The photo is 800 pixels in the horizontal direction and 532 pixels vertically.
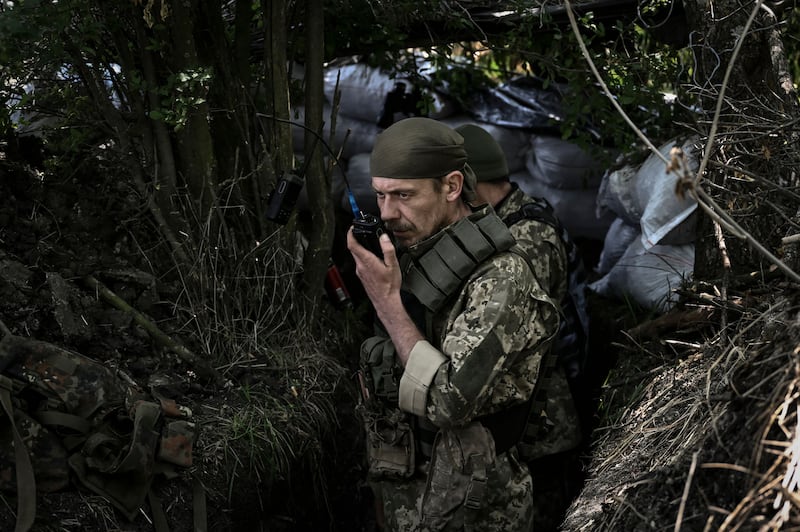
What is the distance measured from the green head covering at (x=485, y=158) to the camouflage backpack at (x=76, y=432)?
154 cm

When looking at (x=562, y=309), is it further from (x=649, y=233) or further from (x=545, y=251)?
(x=649, y=233)

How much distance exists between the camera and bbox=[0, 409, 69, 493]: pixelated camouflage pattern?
7.91ft

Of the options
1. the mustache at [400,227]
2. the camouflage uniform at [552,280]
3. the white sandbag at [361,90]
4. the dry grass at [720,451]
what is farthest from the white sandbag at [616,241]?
the mustache at [400,227]

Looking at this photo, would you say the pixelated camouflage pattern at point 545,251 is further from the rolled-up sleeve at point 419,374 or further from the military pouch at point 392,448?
the rolled-up sleeve at point 419,374

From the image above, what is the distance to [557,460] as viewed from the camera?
3.64m

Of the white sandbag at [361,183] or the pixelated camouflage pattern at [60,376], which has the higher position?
the pixelated camouflage pattern at [60,376]

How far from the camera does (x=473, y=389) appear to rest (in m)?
2.19

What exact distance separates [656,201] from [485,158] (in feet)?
2.93

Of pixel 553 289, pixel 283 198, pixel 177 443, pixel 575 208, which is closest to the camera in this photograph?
pixel 177 443

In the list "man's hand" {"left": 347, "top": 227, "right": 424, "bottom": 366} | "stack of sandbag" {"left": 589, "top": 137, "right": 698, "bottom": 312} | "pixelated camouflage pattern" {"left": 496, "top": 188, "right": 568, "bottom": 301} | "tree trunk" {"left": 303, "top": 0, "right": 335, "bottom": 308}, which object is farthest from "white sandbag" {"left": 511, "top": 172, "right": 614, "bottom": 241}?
"man's hand" {"left": 347, "top": 227, "right": 424, "bottom": 366}

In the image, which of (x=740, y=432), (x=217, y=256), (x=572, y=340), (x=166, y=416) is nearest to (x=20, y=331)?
(x=166, y=416)

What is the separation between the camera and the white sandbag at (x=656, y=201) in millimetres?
3697

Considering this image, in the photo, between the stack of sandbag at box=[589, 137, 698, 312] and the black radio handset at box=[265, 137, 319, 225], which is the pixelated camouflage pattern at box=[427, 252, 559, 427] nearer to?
the black radio handset at box=[265, 137, 319, 225]

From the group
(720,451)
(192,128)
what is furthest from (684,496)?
(192,128)
